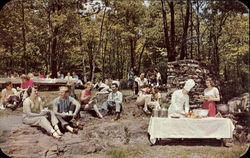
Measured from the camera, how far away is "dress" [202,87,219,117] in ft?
14.5

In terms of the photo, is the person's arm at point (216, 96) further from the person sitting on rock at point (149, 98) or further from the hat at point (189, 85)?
the person sitting on rock at point (149, 98)

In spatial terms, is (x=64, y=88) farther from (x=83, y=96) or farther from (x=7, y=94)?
(x=7, y=94)

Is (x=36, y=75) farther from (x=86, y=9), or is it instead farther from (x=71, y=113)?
(x=86, y=9)

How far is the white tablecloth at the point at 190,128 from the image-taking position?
4.64 metres

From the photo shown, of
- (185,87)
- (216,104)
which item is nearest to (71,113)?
(185,87)

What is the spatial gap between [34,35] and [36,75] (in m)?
0.50

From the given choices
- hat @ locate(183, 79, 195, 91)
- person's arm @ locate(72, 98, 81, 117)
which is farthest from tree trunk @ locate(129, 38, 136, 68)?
person's arm @ locate(72, 98, 81, 117)

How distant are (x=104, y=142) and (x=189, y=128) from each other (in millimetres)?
1146

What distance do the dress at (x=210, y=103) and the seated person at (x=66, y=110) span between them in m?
1.62

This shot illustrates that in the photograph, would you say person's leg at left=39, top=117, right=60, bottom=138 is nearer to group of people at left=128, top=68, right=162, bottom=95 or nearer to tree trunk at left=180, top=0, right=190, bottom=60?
group of people at left=128, top=68, right=162, bottom=95

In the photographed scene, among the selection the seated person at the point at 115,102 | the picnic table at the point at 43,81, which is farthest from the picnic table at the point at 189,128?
the picnic table at the point at 43,81

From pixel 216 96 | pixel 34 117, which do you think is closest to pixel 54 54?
pixel 34 117

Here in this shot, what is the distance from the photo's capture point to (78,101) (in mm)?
4570

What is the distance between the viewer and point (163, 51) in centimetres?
448
